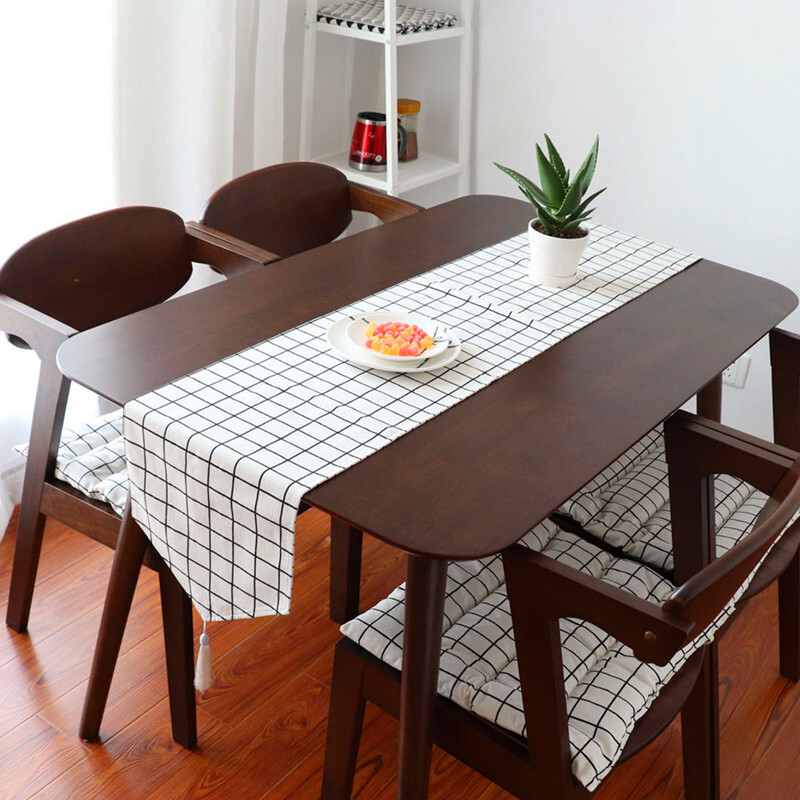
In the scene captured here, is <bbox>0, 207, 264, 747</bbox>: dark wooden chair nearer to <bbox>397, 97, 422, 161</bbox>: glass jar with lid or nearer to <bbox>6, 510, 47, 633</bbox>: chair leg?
<bbox>6, 510, 47, 633</bbox>: chair leg

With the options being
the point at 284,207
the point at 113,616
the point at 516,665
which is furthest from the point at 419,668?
the point at 284,207

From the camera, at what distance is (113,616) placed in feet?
5.31

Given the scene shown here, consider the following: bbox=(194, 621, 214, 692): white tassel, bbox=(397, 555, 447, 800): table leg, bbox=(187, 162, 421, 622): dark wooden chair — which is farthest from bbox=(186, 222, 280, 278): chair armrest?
bbox=(397, 555, 447, 800): table leg

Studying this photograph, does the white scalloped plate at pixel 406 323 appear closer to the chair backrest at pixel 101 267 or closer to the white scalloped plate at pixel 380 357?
the white scalloped plate at pixel 380 357

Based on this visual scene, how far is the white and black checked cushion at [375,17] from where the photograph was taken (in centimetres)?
264

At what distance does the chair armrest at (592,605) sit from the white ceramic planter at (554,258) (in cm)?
75

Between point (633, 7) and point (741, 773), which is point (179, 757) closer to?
point (741, 773)

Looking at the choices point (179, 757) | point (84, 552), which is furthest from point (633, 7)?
point (179, 757)

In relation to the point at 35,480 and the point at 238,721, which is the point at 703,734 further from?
the point at 35,480

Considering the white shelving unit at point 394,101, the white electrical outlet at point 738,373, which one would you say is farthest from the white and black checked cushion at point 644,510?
the white shelving unit at point 394,101

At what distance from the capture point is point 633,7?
2.57 m

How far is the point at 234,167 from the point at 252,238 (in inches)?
21.0

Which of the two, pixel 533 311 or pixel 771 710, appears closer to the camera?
pixel 533 311

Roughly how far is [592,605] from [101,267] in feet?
3.81
